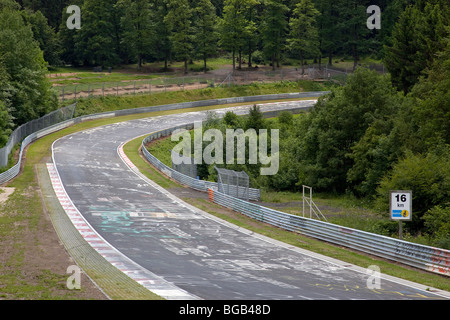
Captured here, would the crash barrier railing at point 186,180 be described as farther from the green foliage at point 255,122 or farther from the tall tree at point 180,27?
the tall tree at point 180,27

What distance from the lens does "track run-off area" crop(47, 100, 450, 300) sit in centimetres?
2105

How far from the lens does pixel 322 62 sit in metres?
123

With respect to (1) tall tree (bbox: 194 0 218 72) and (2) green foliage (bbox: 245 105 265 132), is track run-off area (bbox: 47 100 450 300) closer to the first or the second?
(2) green foliage (bbox: 245 105 265 132)

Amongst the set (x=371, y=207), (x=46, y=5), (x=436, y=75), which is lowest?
(x=371, y=207)

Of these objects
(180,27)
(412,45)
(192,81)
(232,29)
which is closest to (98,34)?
(180,27)

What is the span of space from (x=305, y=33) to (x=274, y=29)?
20.7 ft

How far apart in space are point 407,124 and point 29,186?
29.9 meters

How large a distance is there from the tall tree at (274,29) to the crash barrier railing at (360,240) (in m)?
79.7

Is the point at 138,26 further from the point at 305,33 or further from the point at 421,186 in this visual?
the point at 421,186

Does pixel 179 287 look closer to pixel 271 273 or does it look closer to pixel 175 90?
pixel 271 273

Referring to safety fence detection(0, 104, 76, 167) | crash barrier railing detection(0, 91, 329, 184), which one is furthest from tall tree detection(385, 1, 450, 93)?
safety fence detection(0, 104, 76, 167)

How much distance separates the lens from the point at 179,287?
21.1 m

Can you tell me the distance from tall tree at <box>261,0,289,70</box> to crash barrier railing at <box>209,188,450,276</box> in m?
79.7

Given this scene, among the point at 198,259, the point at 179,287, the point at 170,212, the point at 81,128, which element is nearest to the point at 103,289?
the point at 179,287
